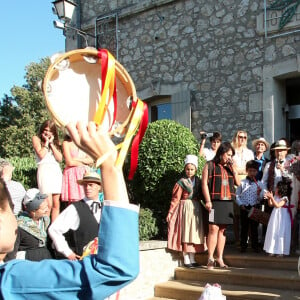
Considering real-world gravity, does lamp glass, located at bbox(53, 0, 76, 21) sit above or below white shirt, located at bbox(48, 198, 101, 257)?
above

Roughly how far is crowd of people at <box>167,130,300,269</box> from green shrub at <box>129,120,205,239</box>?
20.4 inches

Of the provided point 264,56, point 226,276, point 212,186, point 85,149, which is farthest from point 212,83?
point 85,149

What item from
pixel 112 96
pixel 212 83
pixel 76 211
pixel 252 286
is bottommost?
pixel 252 286

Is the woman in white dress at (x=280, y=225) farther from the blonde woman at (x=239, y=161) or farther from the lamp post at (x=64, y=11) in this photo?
the lamp post at (x=64, y=11)

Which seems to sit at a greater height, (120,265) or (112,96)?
Result: (112,96)

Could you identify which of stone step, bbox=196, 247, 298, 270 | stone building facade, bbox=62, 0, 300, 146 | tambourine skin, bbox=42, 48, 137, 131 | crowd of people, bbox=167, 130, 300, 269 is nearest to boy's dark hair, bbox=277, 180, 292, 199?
crowd of people, bbox=167, 130, 300, 269

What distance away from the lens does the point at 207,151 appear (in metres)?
8.11

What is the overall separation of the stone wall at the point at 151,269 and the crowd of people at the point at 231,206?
0.61ft

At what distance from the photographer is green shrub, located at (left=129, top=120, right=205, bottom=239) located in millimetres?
7434

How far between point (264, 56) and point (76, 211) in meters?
6.12

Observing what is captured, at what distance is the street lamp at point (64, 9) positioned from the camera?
11406 mm

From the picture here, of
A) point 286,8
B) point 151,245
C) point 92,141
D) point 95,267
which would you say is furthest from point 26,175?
point 95,267

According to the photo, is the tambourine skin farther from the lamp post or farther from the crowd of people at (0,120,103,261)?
the lamp post

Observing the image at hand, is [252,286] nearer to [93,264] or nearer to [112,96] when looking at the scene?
[112,96]
